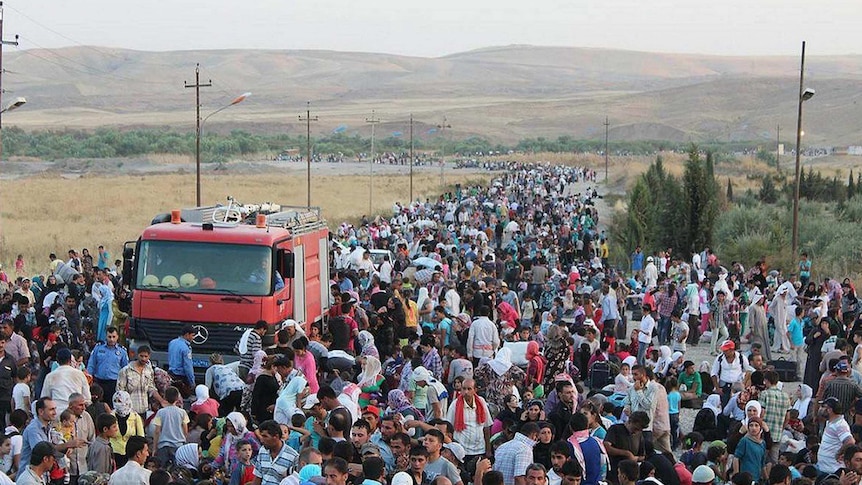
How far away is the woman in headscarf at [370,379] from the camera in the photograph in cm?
1283

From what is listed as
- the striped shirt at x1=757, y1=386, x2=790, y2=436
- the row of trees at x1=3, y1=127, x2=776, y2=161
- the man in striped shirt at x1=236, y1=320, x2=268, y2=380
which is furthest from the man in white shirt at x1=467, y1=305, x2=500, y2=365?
the row of trees at x1=3, y1=127, x2=776, y2=161

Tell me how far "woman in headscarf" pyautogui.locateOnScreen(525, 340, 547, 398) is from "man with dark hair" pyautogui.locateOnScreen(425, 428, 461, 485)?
4731 millimetres

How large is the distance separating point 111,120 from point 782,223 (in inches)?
6789

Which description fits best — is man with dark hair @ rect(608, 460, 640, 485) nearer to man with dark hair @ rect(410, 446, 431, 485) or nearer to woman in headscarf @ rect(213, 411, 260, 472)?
man with dark hair @ rect(410, 446, 431, 485)

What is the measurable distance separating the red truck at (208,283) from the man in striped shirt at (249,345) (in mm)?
842

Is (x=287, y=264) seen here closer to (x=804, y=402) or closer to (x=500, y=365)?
(x=500, y=365)

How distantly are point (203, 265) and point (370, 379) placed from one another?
149 inches

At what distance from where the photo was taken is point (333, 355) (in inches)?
562

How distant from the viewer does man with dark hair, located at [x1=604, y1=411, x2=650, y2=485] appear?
9.86 metres

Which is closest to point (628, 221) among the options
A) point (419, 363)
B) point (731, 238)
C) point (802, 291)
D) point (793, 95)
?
point (731, 238)

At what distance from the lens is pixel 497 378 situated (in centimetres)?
1255

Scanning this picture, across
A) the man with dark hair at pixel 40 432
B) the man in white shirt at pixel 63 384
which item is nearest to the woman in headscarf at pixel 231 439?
the man with dark hair at pixel 40 432

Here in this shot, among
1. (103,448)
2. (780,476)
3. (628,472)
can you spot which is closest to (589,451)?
(628,472)

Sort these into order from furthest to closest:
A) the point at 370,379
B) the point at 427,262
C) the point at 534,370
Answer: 1. the point at 427,262
2. the point at 534,370
3. the point at 370,379
